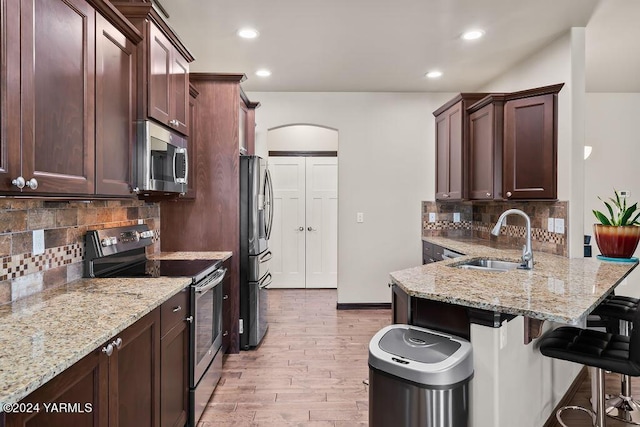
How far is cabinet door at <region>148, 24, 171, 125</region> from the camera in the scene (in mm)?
2137

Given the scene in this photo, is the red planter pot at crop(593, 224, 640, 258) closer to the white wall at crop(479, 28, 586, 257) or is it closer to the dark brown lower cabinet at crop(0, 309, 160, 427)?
the white wall at crop(479, 28, 586, 257)

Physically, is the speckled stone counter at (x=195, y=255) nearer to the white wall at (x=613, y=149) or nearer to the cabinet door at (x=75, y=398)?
the cabinet door at (x=75, y=398)

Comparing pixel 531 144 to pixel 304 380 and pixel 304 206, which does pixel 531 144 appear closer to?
Result: pixel 304 380

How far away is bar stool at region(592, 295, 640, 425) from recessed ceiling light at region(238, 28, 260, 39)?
9.96 ft

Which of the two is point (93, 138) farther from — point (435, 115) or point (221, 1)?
point (435, 115)

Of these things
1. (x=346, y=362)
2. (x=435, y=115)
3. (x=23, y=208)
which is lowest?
(x=346, y=362)

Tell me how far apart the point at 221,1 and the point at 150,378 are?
7.68 feet

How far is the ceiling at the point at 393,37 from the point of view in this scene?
2670 millimetres

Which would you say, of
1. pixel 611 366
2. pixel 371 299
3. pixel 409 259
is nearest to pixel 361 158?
pixel 409 259

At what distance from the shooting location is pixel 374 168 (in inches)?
188

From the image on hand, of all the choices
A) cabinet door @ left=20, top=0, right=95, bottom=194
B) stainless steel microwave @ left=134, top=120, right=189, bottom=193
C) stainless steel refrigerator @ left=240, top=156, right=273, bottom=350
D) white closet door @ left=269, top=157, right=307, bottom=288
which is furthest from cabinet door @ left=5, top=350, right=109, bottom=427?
white closet door @ left=269, top=157, right=307, bottom=288

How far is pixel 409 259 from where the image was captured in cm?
482

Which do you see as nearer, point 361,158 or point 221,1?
point 221,1

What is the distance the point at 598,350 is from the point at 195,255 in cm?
264
